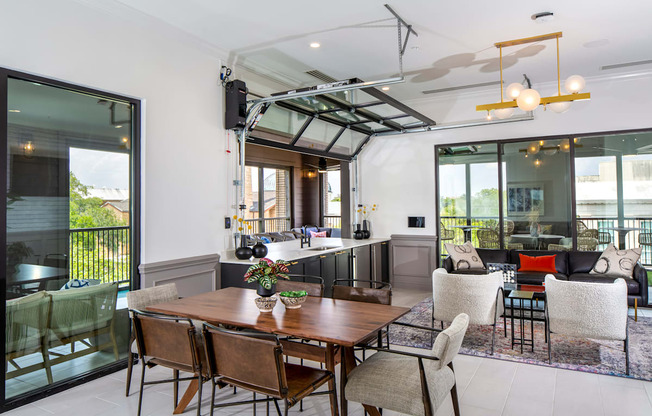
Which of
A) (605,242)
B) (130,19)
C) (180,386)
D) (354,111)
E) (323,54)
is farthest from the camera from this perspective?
(605,242)

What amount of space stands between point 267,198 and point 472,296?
8.17m

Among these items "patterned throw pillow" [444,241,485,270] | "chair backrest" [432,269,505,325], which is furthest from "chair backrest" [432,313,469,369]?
"patterned throw pillow" [444,241,485,270]

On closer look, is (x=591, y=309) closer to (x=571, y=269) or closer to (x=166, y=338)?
(x=571, y=269)

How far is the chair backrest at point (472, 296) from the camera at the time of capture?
3863 mm

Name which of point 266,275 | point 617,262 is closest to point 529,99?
point 617,262

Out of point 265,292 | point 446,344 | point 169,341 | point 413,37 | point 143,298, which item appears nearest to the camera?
point 446,344

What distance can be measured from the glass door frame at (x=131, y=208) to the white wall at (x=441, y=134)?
4.50 meters

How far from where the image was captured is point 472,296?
388 centimetres

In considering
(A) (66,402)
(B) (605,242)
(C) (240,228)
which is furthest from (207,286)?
(B) (605,242)

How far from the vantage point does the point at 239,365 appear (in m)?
2.21

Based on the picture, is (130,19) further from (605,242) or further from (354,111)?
(605,242)

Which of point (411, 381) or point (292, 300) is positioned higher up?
point (292, 300)

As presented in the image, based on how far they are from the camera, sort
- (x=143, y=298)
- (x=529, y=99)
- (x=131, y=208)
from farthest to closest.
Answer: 1. (x=529, y=99)
2. (x=131, y=208)
3. (x=143, y=298)

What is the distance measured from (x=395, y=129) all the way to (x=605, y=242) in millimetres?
3488
